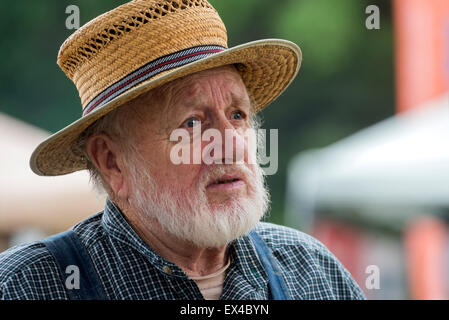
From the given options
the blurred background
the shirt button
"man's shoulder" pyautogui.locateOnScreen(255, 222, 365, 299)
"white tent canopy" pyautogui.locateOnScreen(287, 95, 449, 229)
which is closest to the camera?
the shirt button

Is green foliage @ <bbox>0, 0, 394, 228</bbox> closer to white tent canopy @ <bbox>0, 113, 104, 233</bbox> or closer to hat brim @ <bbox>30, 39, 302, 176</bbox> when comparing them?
white tent canopy @ <bbox>0, 113, 104, 233</bbox>

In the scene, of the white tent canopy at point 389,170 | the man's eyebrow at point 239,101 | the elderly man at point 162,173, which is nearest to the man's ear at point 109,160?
the elderly man at point 162,173

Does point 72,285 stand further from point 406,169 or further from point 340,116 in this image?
point 340,116

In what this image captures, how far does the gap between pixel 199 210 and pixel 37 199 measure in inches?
156

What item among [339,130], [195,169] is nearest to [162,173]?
[195,169]

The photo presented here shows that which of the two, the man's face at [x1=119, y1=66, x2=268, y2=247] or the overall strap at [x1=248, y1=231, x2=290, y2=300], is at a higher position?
the man's face at [x1=119, y1=66, x2=268, y2=247]

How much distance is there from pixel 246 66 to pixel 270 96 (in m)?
0.24

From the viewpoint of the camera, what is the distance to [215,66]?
212cm

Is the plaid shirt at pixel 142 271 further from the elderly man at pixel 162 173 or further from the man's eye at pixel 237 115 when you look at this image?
the man's eye at pixel 237 115

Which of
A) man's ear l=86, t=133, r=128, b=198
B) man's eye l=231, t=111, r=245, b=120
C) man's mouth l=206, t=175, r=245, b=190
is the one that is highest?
man's eye l=231, t=111, r=245, b=120

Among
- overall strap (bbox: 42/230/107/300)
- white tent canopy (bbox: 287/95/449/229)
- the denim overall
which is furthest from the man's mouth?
white tent canopy (bbox: 287/95/449/229)

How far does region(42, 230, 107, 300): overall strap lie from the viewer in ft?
6.20

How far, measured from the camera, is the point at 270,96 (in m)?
2.53

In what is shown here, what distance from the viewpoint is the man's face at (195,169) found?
6.75 ft
